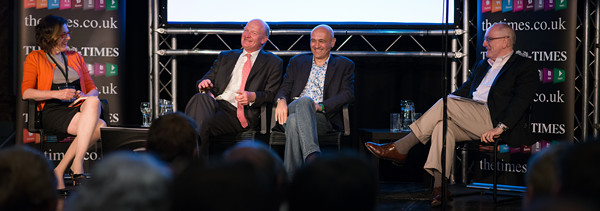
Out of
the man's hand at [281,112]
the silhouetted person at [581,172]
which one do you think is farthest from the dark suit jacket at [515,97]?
the silhouetted person at [581,172]

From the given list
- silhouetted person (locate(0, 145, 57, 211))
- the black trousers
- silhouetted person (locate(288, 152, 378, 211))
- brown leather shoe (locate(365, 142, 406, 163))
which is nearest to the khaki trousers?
brown leather shoe (locate(365, 142, 406, 163))

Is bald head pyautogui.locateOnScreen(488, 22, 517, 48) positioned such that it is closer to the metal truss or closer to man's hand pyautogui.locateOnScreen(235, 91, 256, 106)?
the metal truss

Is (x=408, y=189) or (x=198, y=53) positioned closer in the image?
(x=408, y=189)

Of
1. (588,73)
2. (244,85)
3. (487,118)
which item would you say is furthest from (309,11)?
(588,73)

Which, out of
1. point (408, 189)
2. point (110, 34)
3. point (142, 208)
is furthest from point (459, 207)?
point (110, 34)

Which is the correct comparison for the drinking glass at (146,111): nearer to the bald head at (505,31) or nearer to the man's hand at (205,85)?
the man's hand at (205,85)

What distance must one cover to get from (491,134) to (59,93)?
115 inches

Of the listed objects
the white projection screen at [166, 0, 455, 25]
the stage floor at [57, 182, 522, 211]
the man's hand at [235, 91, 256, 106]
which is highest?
the white projection screen at [166, 0, 455, 25]

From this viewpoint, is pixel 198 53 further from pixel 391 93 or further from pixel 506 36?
pixel 506 36

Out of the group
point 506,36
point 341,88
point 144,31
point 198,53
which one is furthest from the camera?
point 144,31

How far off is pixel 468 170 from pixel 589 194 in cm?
401

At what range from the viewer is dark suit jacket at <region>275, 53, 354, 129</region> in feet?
14.3

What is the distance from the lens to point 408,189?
465 centimetres

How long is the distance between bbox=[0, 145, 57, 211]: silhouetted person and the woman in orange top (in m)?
2.58
